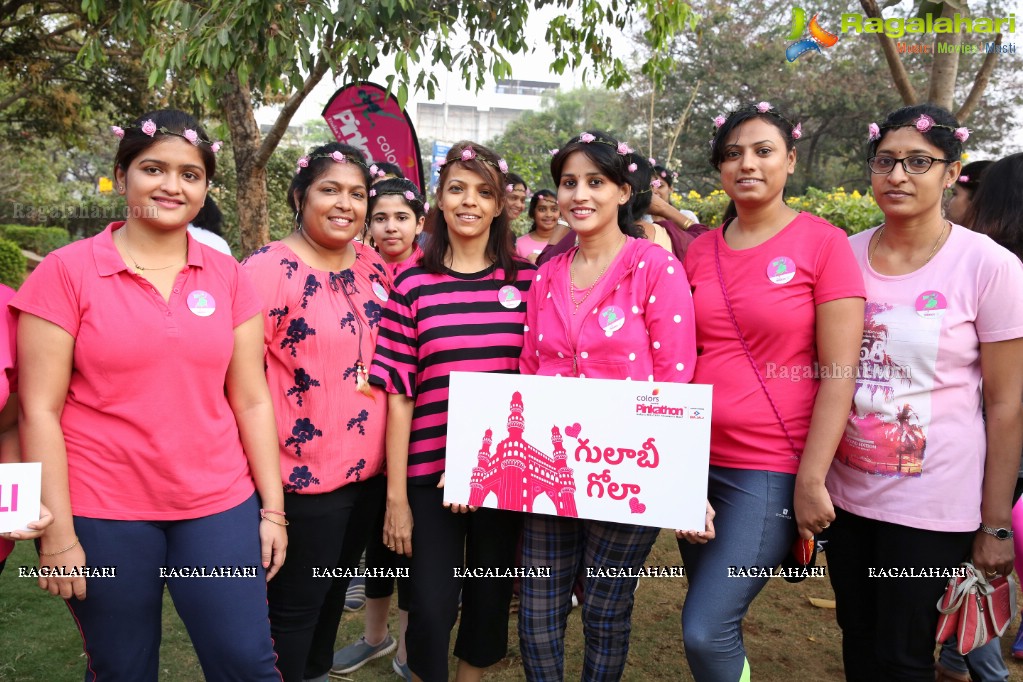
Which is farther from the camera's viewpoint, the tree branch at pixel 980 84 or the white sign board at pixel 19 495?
the tree branch at pixel 980 84

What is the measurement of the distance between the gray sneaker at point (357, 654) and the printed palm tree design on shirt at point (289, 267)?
1.98m

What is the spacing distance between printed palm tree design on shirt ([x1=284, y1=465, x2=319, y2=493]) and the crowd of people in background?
24mm

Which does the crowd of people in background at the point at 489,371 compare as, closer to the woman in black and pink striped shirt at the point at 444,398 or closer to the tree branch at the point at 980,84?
the woman in black and pink striped shirt at the point at 444,398

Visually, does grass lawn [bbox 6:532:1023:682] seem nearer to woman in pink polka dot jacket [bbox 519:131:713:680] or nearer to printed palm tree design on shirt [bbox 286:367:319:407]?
woman in pink polka dot jacket [bbox 519:131:713:680]

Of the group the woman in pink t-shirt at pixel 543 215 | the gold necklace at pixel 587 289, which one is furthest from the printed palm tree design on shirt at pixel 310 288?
the woman in pink t-shirt at pixel 543 215

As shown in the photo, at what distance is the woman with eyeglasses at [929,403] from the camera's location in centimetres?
234

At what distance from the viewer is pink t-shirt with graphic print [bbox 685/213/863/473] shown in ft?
7.82

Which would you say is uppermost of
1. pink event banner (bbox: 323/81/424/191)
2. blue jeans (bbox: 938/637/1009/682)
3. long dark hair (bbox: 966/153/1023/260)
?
pink event banner (bbox: 323/81/424/191)

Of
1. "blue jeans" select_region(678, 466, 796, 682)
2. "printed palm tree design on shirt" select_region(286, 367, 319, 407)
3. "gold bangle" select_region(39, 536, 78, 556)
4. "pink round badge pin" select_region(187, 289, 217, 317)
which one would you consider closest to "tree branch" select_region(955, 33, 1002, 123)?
"blue jeans" select_region(678, 466, 796, 682)

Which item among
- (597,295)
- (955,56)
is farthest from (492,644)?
(955,56)

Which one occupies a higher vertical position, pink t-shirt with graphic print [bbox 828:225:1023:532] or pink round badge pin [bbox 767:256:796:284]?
pink round badge pin [bbox 767:256:796:284]

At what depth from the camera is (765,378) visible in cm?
245

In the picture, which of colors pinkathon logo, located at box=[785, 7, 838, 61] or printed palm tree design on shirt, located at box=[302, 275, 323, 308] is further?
colors pinkathon logo, located at box=[785, 7, 838, 61]

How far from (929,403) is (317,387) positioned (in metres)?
2.02
